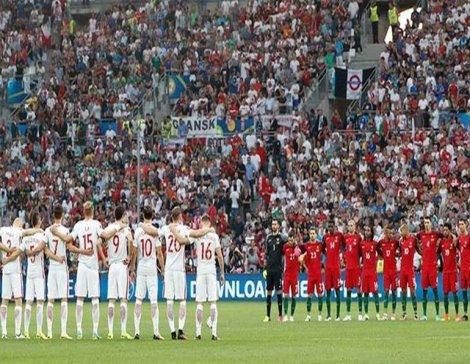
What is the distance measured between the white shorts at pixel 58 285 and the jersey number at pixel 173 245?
237cm

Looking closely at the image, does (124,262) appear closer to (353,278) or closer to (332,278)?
(332,278)

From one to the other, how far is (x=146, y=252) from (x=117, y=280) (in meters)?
0.83

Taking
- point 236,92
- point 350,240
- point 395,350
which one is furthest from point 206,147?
point 395,350

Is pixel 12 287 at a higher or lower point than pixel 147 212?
lower

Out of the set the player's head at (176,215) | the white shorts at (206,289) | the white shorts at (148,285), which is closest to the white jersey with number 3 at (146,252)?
the white shorts at (148,285)

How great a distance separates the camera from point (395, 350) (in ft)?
95.0

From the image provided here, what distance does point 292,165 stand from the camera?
58.4m

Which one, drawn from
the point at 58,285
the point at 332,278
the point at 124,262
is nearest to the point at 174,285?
the point at 124,262

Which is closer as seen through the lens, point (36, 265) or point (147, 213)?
point (147, 213)

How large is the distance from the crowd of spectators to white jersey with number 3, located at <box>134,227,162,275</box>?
20.2m

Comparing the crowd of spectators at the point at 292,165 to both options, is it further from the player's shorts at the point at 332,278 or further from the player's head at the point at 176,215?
the player's head at the point at 176,215

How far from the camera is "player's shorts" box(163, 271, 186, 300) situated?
31859 millimetres

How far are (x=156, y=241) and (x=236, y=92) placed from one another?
1239 inches

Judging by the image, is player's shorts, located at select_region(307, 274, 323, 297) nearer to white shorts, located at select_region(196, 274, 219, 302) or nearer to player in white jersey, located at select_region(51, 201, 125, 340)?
white shorts, located at select_region(196, 274, 219, 302)
